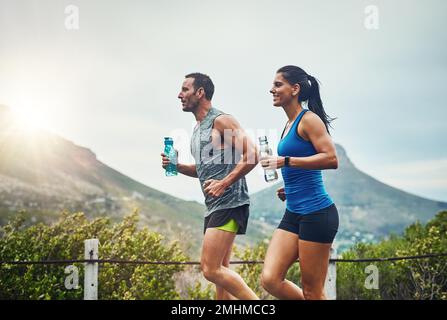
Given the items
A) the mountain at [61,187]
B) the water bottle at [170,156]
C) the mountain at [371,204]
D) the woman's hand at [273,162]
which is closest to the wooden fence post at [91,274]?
the water bottle at [170,156]

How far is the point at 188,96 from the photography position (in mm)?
4199

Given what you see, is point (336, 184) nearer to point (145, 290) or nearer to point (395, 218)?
point (395, 218)

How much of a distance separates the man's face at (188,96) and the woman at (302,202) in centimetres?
63

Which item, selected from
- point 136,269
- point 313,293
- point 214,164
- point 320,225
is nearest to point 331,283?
point 313,293

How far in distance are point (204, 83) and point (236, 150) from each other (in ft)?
1.98

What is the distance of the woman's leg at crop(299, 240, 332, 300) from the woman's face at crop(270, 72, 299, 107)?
0.95 metres

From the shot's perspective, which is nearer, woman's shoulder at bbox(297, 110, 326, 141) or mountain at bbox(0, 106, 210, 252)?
woman's shoulder at bbox(297, 110, 326, 141)

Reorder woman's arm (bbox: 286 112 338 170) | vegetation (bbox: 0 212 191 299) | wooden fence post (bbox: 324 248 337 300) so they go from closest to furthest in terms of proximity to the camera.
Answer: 1. woman's arm (bbox: 286 112 338 170)
2. wooden fence post (bbox: 324 248 337 300)
3. vegetation (bbox: 0 212 191 299)

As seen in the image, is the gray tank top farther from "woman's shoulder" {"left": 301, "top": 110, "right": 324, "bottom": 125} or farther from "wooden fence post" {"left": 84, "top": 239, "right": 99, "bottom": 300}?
"wooden fence post" {"left": 84, "top": 239, "right": 99, "bottom": 300}

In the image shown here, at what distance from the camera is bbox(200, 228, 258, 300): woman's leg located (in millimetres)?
3867

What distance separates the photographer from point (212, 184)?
3.84 m

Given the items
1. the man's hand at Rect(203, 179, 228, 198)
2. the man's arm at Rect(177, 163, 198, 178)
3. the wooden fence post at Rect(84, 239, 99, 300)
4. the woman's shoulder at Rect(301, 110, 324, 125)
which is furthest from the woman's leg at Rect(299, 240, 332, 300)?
the wooden fence post at Rect(84, 239, 99, 300)

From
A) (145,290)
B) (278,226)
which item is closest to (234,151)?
(278,226)

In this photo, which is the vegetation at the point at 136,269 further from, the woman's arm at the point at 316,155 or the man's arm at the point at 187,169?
the woman's arm at the point at 316,155
